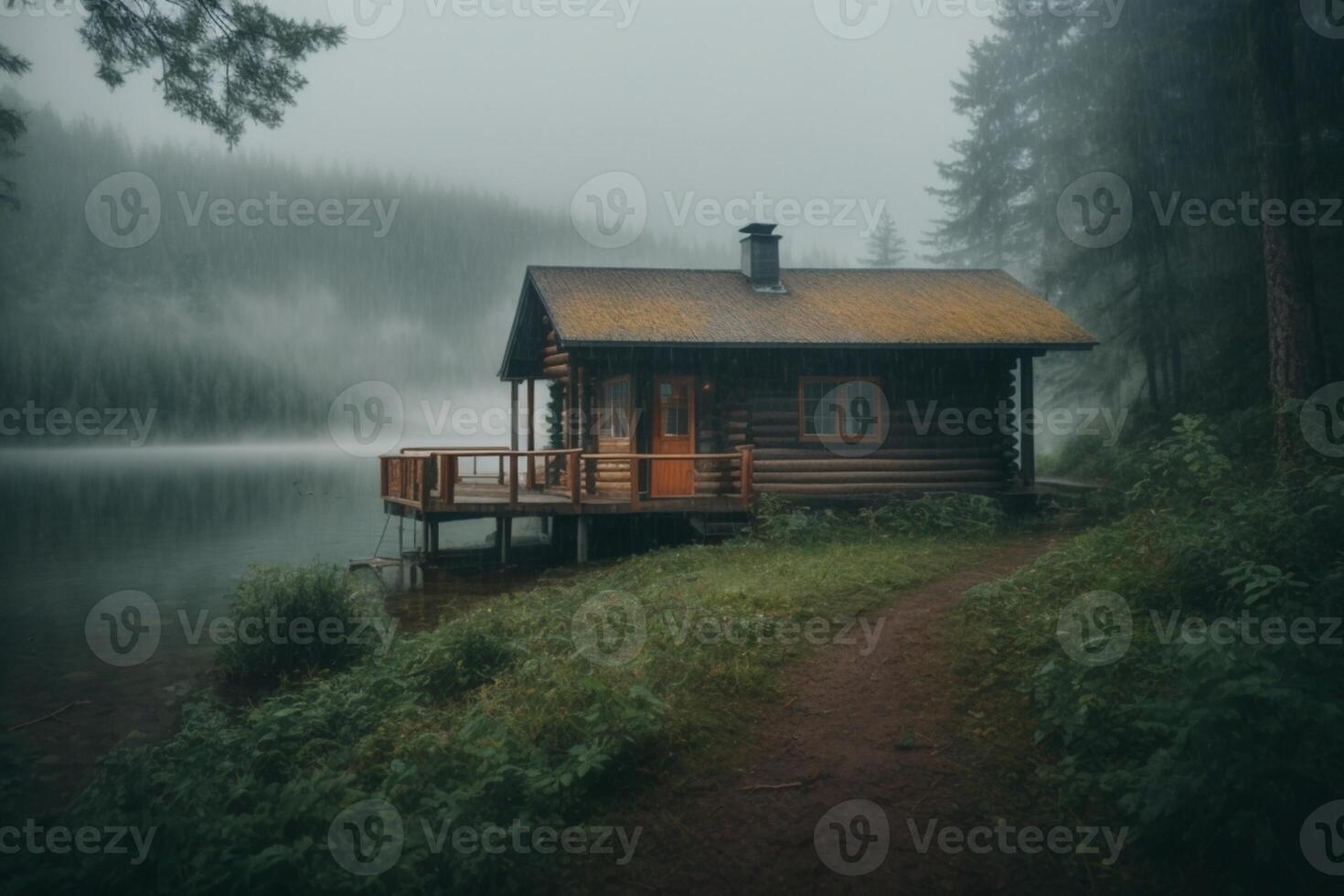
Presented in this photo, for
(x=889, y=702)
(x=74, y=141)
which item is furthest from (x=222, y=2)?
(x=74, y=141)

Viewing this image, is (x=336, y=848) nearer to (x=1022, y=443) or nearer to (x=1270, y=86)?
(x=1270, y=86)

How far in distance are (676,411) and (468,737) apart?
11732mm

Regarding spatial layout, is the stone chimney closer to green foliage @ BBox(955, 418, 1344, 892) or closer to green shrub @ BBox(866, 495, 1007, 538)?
green shrub @ BBox(866, 495, 1007, 538)

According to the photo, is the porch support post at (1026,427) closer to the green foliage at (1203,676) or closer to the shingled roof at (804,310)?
the shingled roof at (804,310)

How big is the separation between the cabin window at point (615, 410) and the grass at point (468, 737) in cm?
675

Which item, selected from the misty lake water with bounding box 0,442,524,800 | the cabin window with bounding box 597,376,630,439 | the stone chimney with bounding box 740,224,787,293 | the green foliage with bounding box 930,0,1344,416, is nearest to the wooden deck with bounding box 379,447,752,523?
the cabin window with bounding box 597,376,630,439

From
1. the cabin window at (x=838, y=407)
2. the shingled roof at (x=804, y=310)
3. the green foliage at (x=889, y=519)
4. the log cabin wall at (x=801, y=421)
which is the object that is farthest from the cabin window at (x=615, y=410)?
the cabin window at (x=838, y=407)

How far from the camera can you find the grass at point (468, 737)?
4297 millimetres

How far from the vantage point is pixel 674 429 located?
17000 millimetres

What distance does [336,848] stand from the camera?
4297 mm

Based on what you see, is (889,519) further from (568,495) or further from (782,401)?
(568,495)

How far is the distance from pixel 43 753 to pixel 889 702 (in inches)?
316

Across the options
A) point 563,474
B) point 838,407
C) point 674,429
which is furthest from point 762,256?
point 563,474

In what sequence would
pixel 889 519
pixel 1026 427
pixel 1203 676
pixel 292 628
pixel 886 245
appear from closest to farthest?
1. pixel 1203 676
2. pixel 292 628
3. pixel 889 519
4. pixel 1026 427
5. pixel 886 245
